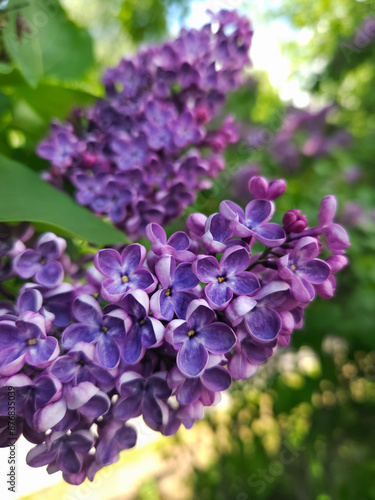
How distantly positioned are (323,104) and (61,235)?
100 centimetres

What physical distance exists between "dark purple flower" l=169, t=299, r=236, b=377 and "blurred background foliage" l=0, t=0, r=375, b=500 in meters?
0.14

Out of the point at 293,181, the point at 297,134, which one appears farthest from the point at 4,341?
the point at 297,134

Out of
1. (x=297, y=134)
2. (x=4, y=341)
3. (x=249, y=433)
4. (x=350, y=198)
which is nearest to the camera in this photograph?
(x=4, y=341)

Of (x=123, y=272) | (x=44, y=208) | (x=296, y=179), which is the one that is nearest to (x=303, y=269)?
(x=123, y=272)

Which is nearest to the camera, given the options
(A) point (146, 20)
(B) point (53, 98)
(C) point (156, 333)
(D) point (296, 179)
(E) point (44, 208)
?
(C) point (156, 333)

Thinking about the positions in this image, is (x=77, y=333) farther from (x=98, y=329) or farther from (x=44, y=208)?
(x=44, y=208)

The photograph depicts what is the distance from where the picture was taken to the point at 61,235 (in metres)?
0.36

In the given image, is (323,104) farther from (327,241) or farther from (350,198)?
(327,241)

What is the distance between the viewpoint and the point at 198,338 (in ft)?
0.81

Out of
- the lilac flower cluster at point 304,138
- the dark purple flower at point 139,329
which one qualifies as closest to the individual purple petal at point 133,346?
the dark purple flower at point 139,329

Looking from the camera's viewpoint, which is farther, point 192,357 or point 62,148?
point 62,148

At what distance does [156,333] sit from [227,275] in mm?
54

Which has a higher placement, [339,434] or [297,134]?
[297,134]

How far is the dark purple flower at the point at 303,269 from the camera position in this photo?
25 cm
